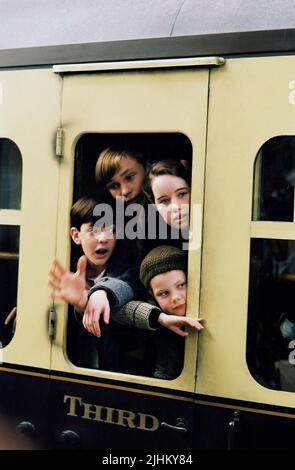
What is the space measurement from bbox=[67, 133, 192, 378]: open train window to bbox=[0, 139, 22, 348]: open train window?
1.08ft

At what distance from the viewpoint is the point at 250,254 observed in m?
3.17

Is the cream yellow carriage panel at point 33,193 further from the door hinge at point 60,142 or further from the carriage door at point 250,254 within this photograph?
the carriage door at point 250,254

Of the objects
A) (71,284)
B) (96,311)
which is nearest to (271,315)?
(96,311)

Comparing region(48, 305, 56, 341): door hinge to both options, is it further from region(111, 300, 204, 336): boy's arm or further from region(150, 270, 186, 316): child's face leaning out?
region(150, 270, 186, 316): child's face leaning out

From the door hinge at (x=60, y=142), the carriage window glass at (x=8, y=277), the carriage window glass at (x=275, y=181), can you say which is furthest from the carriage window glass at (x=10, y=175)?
the carriage window glass at (x=275, y=181)

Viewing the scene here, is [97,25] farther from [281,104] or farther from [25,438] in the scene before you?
[25,438]

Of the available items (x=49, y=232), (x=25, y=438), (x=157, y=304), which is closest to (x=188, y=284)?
(x=157, y=304)

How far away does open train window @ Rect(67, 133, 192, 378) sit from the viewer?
334cm

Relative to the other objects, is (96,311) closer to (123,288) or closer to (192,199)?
(123,288)

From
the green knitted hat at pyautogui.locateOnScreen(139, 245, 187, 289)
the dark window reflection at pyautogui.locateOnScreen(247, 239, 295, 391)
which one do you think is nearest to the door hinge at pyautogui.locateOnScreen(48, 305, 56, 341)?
the green knitted hat at pyautogui.locateOnScreen(139, 245, 187, 289)

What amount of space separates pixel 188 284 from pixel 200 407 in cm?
48

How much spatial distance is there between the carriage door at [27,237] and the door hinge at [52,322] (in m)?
0.02

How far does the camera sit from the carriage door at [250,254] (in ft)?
10.2

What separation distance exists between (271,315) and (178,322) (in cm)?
37
